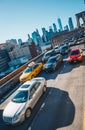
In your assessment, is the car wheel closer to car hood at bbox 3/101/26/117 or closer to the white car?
the white car

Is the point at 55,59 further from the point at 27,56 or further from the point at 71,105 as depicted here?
the point at 27,56

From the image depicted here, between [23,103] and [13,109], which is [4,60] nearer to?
[23,103]

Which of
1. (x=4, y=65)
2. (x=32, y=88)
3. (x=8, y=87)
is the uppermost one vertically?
(x=32, y=88)

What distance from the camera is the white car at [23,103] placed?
35.8 ft

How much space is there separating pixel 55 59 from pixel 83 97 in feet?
36.8

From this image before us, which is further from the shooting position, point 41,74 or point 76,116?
point 41,74

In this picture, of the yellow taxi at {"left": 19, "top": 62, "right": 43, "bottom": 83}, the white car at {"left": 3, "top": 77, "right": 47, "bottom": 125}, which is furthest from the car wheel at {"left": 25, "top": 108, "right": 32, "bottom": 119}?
the yellow taxi at {"left": 19, "top": 62, "right": 43, "bottom": 83}

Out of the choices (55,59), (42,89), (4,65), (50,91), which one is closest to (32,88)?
(42,89)

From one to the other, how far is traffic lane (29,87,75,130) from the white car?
759 millimetres

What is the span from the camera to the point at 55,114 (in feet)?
35.8

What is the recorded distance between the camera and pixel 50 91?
49.8ft

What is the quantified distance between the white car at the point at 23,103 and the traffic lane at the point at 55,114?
759 mm

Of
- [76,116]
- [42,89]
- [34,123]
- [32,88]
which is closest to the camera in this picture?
[76,116]

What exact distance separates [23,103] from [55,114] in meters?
2.27
